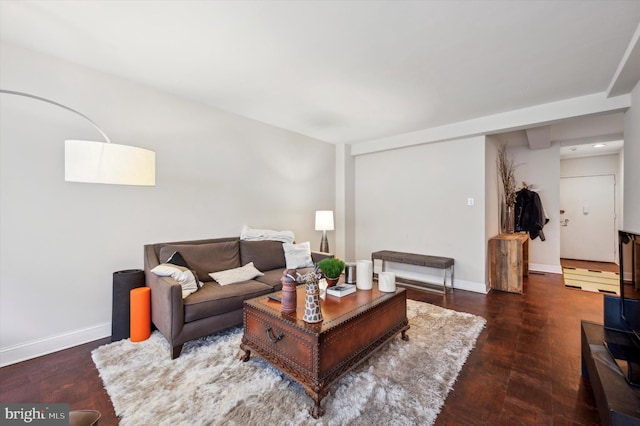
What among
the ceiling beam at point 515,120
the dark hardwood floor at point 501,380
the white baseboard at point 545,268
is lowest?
the dark hardwood floor at point 501,380

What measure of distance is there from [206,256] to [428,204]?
3.37 meters

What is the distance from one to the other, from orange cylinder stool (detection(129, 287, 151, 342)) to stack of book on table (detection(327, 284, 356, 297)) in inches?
65.2

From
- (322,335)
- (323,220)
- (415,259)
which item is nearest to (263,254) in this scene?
(323,220)

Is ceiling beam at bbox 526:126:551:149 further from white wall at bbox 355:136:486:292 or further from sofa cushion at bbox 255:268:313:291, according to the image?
sofa cushion at bbox 255:268:313:291

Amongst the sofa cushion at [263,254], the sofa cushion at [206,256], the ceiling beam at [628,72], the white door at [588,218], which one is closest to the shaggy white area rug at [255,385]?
the sofa cushion at [206,256]

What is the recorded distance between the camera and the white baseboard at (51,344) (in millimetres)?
2131

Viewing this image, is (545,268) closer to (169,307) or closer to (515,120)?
(515,120)

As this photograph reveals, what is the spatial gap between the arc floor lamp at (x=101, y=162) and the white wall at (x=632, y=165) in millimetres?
4140

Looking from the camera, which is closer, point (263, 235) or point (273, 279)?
point (273, 279)

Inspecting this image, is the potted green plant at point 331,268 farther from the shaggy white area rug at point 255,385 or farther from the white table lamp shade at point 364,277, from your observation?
the shaggy white area rug at point 255,385

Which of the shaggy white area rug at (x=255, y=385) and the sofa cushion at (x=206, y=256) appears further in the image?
the sofa cushion at (x=206, y=256)

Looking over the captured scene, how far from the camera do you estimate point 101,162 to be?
172cm

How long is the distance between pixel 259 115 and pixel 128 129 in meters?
1.52

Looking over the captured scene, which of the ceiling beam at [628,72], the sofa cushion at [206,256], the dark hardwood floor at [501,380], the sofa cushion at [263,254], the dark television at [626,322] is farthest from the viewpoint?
the sofa cushion at [263,254]
